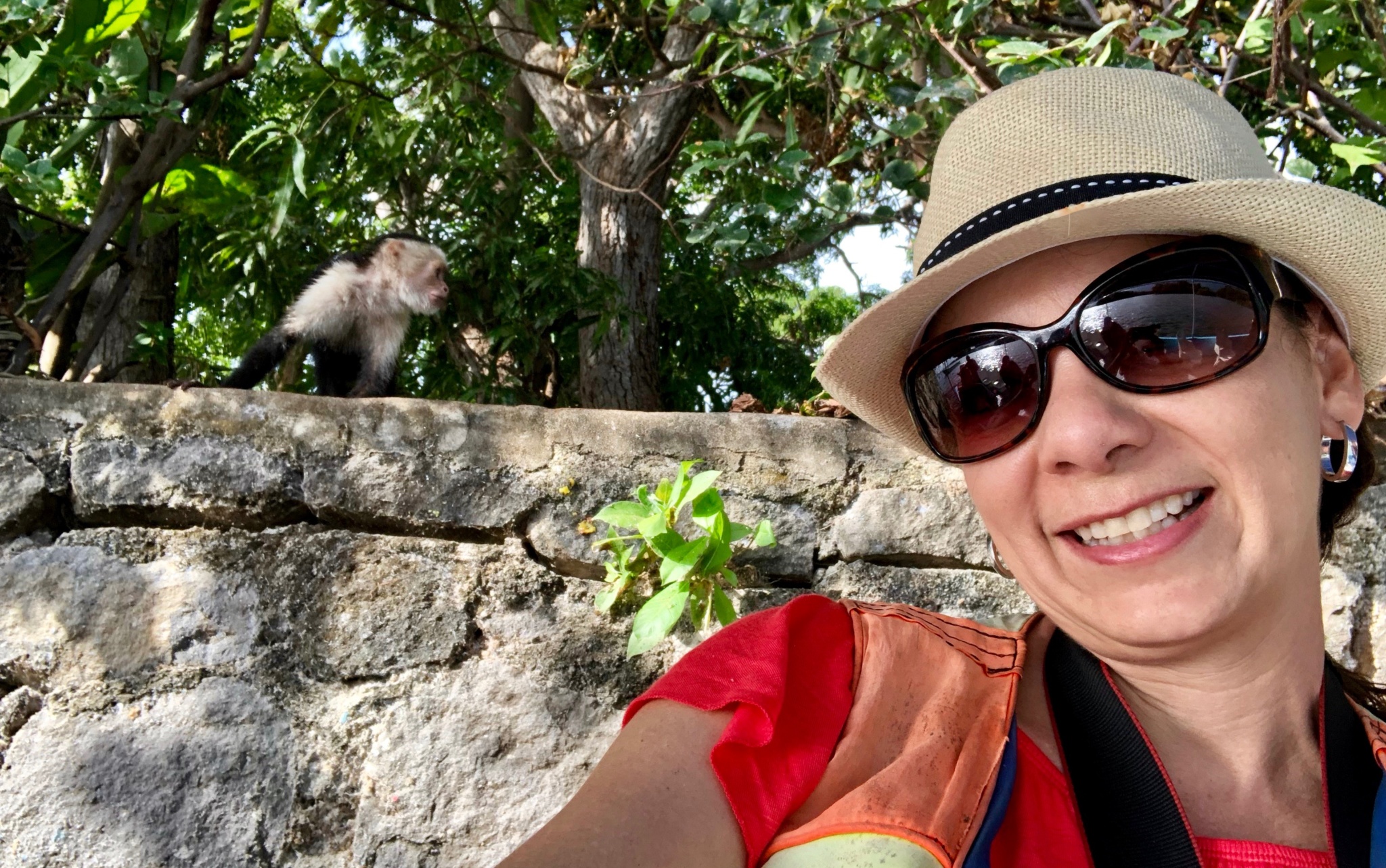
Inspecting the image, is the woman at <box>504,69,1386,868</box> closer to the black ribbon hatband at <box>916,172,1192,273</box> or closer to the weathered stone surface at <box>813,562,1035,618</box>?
the black ribbon hatband at <box>916,172,1192,273</box>

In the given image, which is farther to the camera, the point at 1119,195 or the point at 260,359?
the point at 260,359

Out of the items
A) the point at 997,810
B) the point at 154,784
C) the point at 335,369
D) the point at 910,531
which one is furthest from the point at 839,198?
the point at 335,369

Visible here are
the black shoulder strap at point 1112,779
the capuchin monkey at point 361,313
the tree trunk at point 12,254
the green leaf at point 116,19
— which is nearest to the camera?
the black shoulder strap at point 1112,779

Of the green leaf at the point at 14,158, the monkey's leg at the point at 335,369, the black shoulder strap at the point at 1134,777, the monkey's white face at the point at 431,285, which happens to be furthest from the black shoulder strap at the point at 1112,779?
the monkey's leg at the point at 335,369

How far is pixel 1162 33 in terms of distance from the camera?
1.84 m

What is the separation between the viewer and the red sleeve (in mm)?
919

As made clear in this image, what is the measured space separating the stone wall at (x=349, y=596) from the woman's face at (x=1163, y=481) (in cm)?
80

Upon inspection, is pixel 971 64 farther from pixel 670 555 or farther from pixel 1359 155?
pixel 670 555

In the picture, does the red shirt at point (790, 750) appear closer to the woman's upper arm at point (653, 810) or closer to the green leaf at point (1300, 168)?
the woman's upper arm at point (653, 810)

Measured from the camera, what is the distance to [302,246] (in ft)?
12.1

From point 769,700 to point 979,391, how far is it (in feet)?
1.19

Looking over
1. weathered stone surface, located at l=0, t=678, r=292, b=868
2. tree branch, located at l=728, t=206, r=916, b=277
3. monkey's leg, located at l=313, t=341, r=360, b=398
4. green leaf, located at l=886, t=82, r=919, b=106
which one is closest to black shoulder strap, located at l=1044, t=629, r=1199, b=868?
weathered stone surface, located at l=0, t=678, r=292, b=868

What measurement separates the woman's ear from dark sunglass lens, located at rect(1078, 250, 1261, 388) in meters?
0.15

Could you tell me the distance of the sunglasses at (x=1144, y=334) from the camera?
34.9 inches
